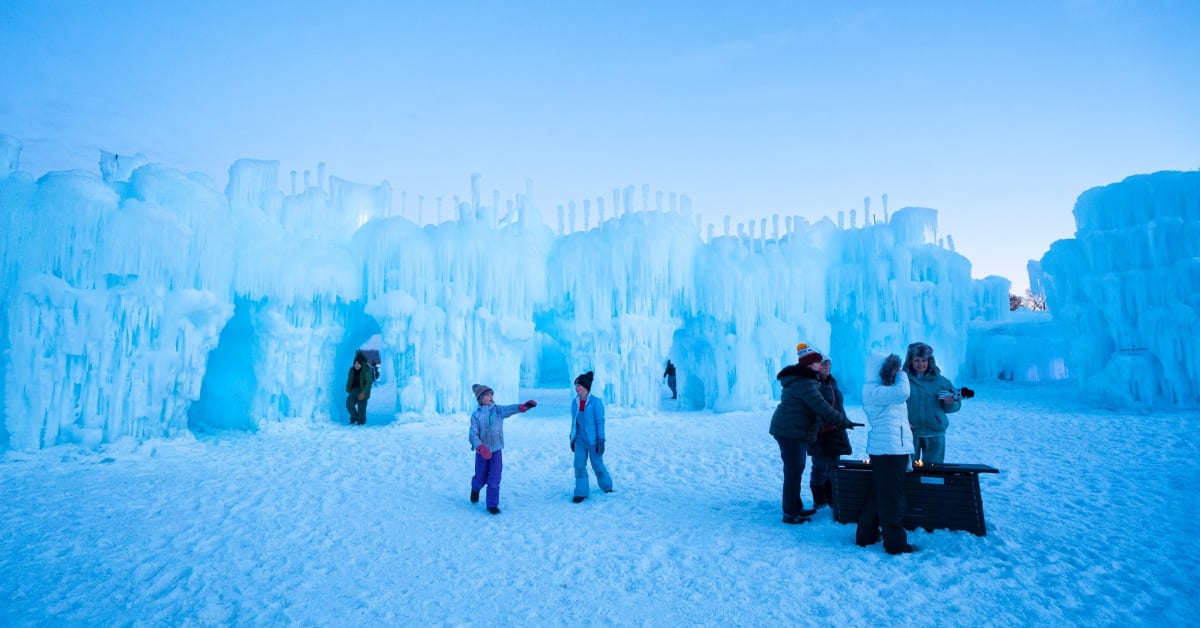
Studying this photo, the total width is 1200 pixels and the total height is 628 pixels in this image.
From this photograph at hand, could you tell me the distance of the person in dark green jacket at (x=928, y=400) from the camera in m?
5.14

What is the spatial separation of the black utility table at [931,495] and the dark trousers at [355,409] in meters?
12.3

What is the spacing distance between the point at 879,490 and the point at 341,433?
11326mm

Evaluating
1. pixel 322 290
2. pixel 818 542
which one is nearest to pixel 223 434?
pixel 322 290

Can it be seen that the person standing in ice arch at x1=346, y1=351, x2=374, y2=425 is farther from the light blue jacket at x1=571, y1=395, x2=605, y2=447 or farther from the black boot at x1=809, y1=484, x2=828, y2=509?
the black boot at x1=809, y1=484, x2=828, y2=509

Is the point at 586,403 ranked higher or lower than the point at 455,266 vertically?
lower

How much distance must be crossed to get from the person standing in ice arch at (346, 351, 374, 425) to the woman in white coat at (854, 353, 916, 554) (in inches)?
486

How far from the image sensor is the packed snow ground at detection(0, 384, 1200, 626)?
3555mm

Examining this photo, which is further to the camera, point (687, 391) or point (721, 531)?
point (687, 391)

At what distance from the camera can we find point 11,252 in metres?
9.59

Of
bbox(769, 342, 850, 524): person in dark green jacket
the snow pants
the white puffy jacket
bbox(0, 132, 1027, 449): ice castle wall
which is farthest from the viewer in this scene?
bbox(0, 132, 1027, 449): ice castle wall

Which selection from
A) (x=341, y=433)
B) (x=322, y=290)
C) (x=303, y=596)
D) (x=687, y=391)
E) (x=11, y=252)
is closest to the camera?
(x=303, y=596)

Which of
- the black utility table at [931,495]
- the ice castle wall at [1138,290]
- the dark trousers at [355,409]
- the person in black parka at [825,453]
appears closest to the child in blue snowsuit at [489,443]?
the person in black parka at [825,453]

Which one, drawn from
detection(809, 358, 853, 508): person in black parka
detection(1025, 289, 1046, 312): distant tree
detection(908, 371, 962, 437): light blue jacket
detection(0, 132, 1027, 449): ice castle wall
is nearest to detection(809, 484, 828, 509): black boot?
detection(809, 358, 853, 508): person in black parka

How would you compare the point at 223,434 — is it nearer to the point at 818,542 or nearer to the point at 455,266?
the point at 455,266
